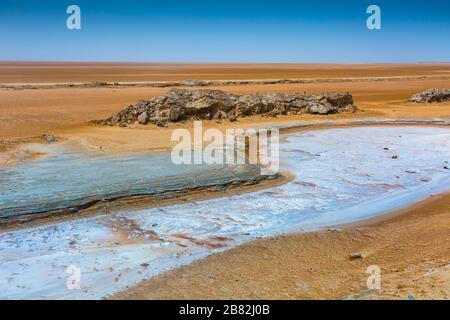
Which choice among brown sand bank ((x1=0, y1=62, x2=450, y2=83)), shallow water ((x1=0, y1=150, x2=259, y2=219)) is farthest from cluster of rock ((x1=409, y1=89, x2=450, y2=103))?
brown sand bank ((x1=0, y1=62, x2=450, y2=83))

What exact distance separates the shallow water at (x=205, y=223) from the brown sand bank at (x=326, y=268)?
11.7 inches

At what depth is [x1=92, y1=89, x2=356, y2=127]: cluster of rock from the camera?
14.7 metres

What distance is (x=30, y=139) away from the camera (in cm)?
1137

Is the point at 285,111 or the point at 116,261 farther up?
the point at 285,111

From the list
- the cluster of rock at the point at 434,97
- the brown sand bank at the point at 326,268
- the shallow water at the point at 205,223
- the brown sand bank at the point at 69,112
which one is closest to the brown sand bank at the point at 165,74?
the brown sand bank at the point at 69,112

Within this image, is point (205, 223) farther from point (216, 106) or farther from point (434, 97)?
point (434, 97)

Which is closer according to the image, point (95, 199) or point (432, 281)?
point (432, 281)

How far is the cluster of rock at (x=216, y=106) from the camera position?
48.1ft

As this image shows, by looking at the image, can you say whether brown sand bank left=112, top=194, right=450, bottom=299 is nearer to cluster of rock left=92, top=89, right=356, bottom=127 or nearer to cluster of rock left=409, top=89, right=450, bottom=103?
cluster of rock left=92, top=89, right=356, bottom=127

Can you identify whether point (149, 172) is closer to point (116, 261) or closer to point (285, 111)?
point (116, 261)

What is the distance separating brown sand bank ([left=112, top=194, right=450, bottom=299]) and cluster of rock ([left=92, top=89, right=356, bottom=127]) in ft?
30.5

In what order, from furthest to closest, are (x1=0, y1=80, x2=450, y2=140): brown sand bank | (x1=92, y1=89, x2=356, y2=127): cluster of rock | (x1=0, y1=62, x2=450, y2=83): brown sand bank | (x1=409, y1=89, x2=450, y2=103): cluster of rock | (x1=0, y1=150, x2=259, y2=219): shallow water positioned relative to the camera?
1. (x1=0, y1=62, x2=450, y2=83): brown sand bank
2. (x1=409, y1=89, x2=450, y2=103): cluster of rock
3. (x1=92, y1=89, x2=356, y2=127): cluster of rock
4. (x1=0, y1=80, x2=450, y2=140): brown sand bank
5. (x1=0, y1=150, x2=259, y2=219): shallow water
